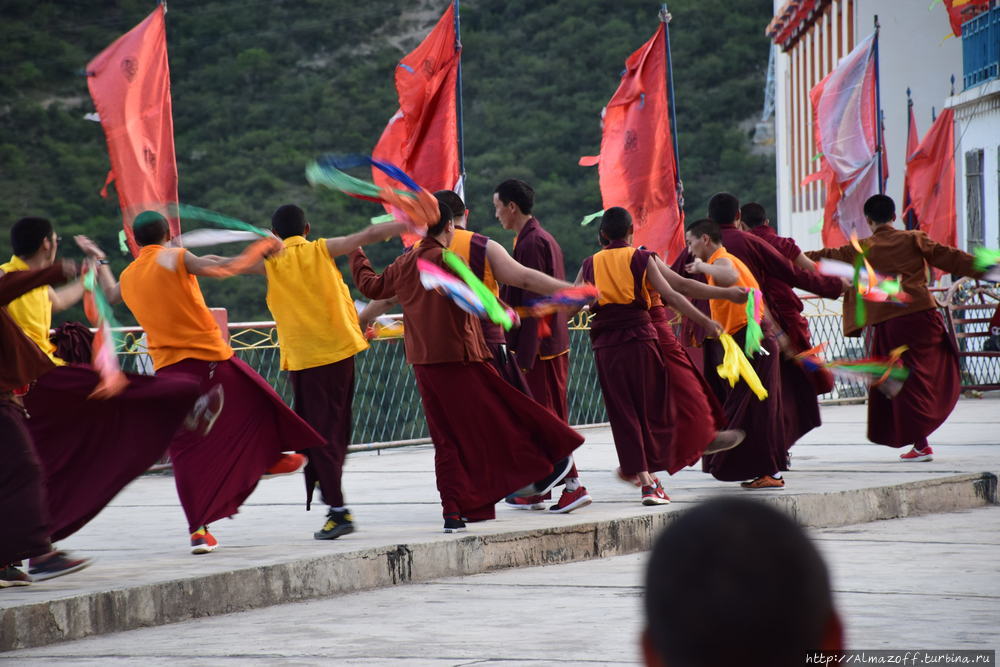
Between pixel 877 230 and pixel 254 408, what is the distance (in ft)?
16.0

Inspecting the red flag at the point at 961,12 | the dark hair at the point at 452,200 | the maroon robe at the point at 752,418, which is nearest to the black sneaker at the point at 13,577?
the dark hair at the point at 452,200

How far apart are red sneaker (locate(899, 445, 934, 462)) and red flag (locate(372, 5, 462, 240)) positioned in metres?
4.50

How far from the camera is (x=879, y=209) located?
33.1 ft

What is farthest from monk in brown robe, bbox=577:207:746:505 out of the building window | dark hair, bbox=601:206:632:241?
the building window

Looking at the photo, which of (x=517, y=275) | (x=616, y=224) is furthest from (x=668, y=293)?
(x=517, y=275)

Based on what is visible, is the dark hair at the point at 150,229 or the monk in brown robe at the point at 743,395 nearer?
the dark hair at the point at 150,229

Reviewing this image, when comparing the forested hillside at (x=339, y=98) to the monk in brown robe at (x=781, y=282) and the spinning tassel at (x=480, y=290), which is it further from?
the spinning tassel at (x=480, y=290)

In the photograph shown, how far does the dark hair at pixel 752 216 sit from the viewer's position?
9.88 m

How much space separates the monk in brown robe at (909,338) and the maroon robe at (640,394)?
2.13 metres

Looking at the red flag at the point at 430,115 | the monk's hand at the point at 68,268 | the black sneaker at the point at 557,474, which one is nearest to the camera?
the monk's hand at the point at 68,268

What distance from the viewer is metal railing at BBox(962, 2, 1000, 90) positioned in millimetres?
20844

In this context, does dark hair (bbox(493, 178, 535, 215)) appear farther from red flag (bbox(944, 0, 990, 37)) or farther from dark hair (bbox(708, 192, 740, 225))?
red flag (bbox(944, 0, 990, 37))

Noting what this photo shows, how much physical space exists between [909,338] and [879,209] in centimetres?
87

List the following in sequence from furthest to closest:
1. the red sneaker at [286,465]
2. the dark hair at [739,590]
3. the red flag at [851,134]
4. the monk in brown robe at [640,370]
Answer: the red flag at [851,134]
the monk in brown robe at [640,370]
the red sneaker at [286,465]
the dark hair at [739,590]
